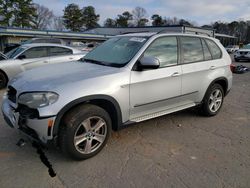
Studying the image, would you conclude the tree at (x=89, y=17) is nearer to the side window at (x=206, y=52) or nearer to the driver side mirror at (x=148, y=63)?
the side window at (x=206, y=52)

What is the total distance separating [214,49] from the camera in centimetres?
505

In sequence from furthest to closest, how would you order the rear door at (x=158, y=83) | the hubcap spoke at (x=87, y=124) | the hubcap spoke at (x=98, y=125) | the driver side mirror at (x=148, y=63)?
the rear door at (x=158, y=83) < the driver side mirror at (x=148, y=63) < the hubcap spoke at (x=98, y=125) < the hubcap spoke at (x=87, y=124)

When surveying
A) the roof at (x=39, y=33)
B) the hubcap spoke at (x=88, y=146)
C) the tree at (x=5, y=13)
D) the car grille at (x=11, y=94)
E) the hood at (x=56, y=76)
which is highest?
the tree at (x=5, y=13)

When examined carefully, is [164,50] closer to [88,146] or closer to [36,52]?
[88,146]

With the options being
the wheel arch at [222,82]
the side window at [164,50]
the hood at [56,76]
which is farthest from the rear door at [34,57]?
the wheel arch at [222,82]

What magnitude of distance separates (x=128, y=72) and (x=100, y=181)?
61.7 inches

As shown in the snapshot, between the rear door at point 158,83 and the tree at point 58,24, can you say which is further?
the tree at point 58,24

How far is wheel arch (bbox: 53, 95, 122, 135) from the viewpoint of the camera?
9.92 ft

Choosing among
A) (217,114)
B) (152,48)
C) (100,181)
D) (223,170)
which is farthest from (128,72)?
(217,114)

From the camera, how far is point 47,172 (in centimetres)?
308

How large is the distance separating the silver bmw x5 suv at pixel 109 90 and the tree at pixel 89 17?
73511 millimetres

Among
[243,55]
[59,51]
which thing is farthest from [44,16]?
[59,51]

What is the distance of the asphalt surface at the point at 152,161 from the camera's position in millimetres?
2906

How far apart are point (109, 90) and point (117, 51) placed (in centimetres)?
105
